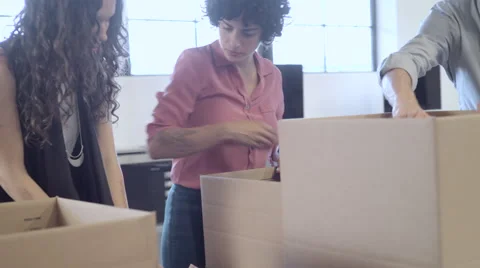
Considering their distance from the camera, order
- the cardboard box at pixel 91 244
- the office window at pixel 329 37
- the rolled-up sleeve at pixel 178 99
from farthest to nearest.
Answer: the office window at pixel 329 37 < the rolled-up sleeve at pixel 178 99 < the cardboard box at pixel 91 244

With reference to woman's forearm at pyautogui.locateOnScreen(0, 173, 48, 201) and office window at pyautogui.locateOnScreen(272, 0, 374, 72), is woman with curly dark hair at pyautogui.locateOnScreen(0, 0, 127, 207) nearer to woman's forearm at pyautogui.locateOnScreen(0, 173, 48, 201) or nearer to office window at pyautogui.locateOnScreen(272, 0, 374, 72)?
woman's forearm at pyautogui.locateOnScreen(0, 173, 48, 201)

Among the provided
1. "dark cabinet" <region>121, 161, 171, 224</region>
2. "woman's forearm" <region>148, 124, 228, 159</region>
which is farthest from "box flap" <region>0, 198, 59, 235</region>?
"dark cabinet" <region>121, 161, 171, 224</region>

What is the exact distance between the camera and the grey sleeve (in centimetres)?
123

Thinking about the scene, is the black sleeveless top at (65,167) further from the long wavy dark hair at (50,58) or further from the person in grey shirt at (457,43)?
the person in grey shirt at (457,43)

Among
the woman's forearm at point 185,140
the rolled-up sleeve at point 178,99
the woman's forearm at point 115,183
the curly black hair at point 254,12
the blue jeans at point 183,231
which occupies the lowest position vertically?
the blue jeans at point 183,231

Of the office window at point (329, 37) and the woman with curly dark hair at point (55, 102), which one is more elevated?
the office window at point (329, 37)

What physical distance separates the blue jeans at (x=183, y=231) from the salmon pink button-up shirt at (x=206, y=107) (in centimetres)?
3

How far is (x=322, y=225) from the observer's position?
2.85ft

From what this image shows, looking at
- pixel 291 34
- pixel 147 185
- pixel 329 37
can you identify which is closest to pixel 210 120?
pixel 147 185

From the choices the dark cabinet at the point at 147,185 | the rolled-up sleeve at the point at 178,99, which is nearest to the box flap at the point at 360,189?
the rolled-up sleeve at the point at 178,99

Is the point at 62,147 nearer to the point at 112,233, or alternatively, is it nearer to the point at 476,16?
the point at 112,233

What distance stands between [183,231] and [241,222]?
33 centimetres

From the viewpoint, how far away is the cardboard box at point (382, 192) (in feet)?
2.41

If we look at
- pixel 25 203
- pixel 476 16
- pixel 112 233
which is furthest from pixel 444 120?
pixel 476 16
